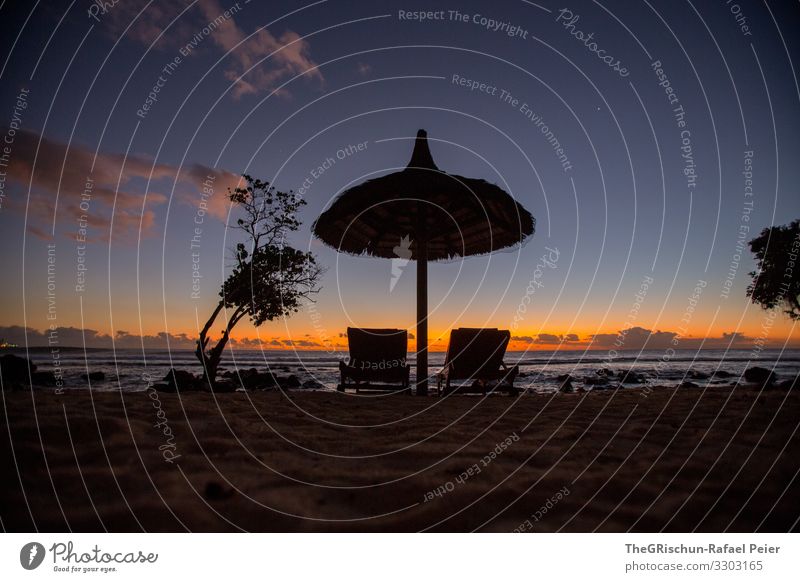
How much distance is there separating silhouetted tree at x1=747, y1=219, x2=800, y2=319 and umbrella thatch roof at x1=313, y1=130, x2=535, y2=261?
32.8 ft

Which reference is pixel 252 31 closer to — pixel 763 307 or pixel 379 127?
pixel 379 127

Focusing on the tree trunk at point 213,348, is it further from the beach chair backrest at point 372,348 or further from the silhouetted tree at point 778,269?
the silhouetted tree at point 778,269

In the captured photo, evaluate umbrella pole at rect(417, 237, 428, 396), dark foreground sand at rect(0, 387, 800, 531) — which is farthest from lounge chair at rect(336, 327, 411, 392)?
dark foreground sand at rect(0, 387, 800, 531)

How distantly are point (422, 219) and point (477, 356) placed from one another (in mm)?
2901

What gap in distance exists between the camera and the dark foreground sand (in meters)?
1.76

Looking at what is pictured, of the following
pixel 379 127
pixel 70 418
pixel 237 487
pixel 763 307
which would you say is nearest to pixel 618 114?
pixel 379 127

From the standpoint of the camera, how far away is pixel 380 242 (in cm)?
933

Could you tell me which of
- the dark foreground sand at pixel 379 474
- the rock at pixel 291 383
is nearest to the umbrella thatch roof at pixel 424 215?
the dark foreground sand at pixel 379 474

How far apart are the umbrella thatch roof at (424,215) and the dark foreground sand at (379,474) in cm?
439

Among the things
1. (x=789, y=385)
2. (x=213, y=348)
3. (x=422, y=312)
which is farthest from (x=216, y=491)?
(x=789, y=385)

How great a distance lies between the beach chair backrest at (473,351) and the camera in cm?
695

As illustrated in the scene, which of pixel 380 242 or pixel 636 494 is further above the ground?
pixel 380 242

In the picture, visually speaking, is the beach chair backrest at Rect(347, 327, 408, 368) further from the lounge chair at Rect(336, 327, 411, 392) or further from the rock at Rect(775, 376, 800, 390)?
the rock at Rect(775, 376, 800, 390)
